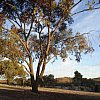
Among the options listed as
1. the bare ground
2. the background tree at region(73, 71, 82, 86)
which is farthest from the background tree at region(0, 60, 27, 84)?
the bare ground

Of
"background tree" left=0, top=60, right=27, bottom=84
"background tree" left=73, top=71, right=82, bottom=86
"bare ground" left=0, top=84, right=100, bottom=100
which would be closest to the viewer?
"bare ground" left=0, top=84, right=100, bottom=100

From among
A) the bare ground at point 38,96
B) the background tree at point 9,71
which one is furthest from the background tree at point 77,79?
the bare ground at point 38,96

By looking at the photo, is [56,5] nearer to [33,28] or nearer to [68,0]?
[68,0]

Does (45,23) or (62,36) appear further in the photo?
(62,36)

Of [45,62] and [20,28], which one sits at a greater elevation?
[20,28]

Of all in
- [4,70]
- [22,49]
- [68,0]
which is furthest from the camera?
[4,70]

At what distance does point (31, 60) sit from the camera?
106 feet

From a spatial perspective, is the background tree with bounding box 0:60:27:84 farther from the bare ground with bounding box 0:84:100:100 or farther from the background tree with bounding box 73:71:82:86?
the bare ground with bounding box 0:84:100:100

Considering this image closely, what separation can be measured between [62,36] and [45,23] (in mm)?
5177

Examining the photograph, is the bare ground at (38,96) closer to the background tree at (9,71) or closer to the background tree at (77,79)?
the background tree at (9,71)

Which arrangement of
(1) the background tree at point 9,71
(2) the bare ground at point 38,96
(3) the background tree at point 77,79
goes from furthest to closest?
(3) the background tree at point 77,79 → (1) the background tree at point 9,71 → (2) the bare ground at point 38,96

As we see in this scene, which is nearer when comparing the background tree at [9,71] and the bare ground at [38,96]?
the bare ground at [38,96]

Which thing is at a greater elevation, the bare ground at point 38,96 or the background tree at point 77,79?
Answer: the background tree at point 77,79

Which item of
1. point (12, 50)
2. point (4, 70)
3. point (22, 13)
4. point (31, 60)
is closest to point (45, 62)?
point (31, 60)
